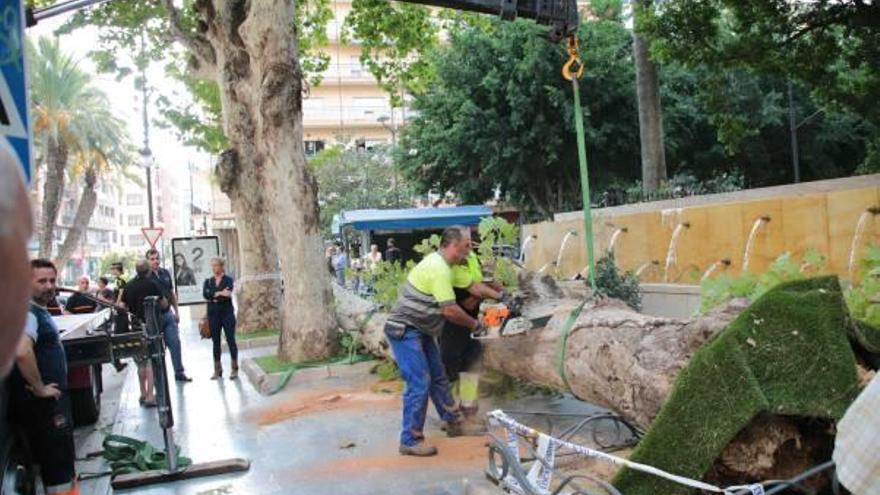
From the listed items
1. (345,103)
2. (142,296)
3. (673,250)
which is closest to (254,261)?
(142,296)

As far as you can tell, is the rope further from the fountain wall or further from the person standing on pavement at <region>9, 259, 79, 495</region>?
the fountain wall

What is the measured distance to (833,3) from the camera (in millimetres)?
11844

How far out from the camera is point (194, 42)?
17.4m

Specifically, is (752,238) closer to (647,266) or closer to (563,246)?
(647,266)

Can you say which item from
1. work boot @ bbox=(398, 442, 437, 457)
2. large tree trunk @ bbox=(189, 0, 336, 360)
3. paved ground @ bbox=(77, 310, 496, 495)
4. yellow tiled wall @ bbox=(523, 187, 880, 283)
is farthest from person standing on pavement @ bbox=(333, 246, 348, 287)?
work boot @ bbox=(398, 442, 437, 457)

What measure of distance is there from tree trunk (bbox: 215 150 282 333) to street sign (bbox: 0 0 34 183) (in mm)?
13870

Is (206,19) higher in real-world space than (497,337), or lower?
higher

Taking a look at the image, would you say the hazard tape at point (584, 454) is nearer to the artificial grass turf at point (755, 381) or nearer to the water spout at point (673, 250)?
the artificial grass turf at point (755, 381)

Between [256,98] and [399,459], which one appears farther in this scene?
[256,98]

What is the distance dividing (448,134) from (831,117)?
1262 cm

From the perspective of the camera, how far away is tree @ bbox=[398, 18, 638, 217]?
25312mm

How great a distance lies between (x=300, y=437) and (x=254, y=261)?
993cm

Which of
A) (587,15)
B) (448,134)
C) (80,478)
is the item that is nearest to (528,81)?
(448,134)

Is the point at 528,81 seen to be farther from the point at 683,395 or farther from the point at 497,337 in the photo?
the point at 683,395
